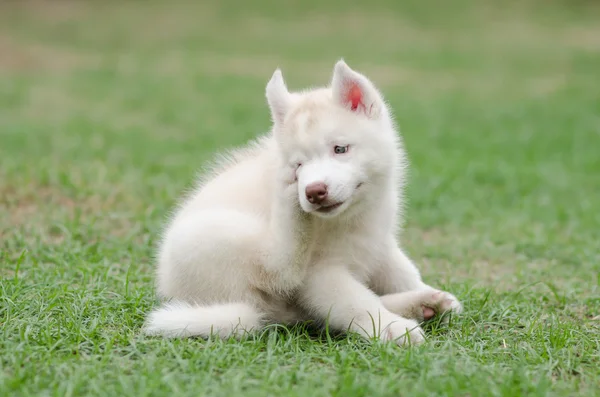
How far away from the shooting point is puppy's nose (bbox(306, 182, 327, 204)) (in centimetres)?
327

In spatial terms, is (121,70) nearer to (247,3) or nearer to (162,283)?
(247,3)

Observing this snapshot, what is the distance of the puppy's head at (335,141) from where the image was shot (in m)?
3.36

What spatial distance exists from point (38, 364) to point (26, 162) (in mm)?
4523

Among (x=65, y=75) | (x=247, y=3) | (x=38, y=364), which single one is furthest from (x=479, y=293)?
(x=247, y=3)

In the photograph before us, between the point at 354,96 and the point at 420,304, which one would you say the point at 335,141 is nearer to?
the point at 354,96

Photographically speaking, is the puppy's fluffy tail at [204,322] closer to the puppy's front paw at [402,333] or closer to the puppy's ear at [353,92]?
the puppy's front paw at [402,333]

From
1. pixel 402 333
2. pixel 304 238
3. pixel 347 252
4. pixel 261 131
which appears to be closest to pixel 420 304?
pixel 402 333

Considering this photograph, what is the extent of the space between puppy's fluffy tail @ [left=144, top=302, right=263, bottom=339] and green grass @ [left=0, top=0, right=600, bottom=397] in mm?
84

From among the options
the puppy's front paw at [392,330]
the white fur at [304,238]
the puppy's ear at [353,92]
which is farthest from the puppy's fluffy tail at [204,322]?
the puppy's ear at [353,92]

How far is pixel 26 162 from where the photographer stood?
290 inches

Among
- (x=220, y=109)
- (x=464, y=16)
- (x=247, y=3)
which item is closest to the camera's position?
(x=220, y=109)

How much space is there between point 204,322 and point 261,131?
21.4 feet

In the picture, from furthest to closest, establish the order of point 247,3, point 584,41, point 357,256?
point 247,3
point 584,41
point 357,256

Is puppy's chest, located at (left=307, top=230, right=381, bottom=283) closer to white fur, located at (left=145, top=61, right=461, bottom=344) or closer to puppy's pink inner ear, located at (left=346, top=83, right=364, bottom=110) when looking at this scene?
white fur, located at (left=145, top=61, right=461, bottom=344)
